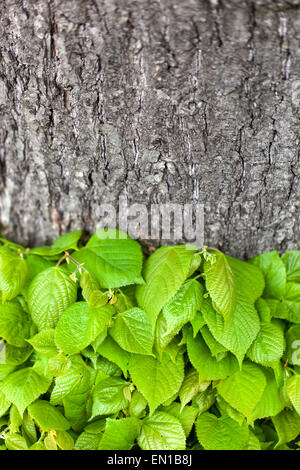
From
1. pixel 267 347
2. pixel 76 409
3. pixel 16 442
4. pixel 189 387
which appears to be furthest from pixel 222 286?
pixel 16 442

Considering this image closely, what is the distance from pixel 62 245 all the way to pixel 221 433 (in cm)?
99

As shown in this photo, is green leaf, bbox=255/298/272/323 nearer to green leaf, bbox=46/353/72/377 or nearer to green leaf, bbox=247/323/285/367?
green leaf, bbox=247/323/285/367

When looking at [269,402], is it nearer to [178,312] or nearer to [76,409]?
[178,312]

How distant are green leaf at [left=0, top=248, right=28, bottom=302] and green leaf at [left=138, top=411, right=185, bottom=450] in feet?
2.40

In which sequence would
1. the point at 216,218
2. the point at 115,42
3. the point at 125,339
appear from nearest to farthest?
the point at 115,42 → the point at 125,339 → the point at 216,218

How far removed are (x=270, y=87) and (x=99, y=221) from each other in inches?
34.3

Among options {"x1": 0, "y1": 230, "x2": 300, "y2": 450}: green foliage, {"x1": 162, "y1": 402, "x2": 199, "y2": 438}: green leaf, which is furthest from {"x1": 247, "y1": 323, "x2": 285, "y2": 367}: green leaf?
{"x1": 162, "y1": 402, "x2": 199, "y2": 438}: green leaf

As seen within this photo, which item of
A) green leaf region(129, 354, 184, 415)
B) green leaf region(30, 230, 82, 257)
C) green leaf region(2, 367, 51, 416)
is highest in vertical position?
green leaf region(30, 230, 82, 257)

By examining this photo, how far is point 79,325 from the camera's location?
1543 mm

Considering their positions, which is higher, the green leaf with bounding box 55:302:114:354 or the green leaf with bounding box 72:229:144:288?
the green leaf with bounding box 72:229:144:288

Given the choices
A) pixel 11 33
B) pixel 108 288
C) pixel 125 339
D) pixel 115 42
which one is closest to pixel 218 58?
pixel 115 42

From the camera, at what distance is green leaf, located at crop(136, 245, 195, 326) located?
4.90ft

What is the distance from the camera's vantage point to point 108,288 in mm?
1605

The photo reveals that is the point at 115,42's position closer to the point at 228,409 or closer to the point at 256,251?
the point at 256,251
